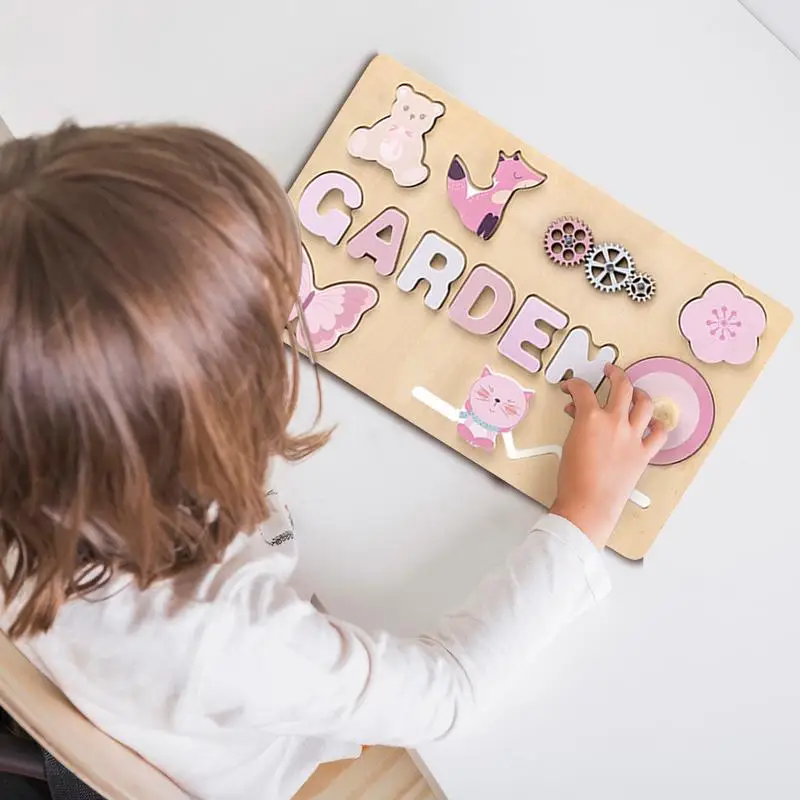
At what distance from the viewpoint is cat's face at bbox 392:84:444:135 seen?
2.13ft

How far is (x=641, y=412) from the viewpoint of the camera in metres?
0.59

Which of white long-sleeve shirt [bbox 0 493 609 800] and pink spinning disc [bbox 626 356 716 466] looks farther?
pink spinning disc [bbox 626 356 716 466]

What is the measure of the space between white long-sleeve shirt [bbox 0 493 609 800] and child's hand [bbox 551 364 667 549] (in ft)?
0.06

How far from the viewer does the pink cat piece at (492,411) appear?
0.61 meters

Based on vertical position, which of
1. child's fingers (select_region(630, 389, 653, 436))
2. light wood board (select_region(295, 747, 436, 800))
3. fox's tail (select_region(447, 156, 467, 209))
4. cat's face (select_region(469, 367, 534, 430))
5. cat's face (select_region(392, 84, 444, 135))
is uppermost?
cat's face (select_region(392, 84, 444, 135))

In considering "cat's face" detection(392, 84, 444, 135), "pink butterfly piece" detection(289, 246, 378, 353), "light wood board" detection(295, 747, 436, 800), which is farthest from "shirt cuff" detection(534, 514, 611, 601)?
"light wood board" detection(295, 747, 436, 800)

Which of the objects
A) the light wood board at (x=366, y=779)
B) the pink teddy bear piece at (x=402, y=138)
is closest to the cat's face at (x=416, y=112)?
the pink teddy bear piece at (x=402, y=138)

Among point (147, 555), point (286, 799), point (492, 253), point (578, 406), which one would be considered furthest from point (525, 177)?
point (286, 799)

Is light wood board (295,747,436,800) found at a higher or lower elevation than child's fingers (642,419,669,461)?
lower

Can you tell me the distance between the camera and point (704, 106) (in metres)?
0.65

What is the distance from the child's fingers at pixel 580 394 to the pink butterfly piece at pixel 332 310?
0.52 feet

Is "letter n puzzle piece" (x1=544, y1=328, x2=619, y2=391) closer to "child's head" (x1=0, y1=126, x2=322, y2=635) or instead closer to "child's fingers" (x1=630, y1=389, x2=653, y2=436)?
"child's fingers" (x1=630, y1=389, x2=653, y2=436)

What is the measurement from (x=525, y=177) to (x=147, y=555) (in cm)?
40

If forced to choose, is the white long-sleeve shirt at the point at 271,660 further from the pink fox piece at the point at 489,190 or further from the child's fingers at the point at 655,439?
the pink fox piece at the point at 489,190
